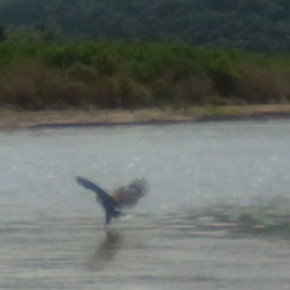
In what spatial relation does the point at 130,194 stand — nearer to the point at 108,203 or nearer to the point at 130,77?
the point at 108,203

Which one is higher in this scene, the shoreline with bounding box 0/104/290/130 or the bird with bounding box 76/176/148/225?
the bird with bounding box 76/176/148/225

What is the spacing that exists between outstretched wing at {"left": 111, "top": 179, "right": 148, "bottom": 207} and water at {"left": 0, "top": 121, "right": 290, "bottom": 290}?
226 millimetres

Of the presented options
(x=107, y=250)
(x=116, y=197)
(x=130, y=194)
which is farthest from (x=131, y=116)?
(x=107, y=250)

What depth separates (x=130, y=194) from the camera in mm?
15398

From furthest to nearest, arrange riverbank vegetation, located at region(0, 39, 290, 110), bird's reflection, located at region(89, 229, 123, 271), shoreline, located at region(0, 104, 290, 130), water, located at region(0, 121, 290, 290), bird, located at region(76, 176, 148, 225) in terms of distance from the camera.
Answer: riverbank vegetation, located at region(0, 39, 290, 110) → shoreline, located at region(0, 104, 290, 130) → bird, located at region(76, 176, 148, 225) → bird's reflection, located at region(89, 229, 123, 271) → water, located at region(0, 121, 290, 290)

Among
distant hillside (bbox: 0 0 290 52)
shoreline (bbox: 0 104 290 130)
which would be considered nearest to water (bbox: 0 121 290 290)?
shoreline (bbox: 0 104 290 130)

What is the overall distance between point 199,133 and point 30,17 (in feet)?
140

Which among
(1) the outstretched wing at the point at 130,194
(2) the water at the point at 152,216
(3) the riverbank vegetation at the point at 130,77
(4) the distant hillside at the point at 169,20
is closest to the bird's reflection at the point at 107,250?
(2) the water at the point at 152,216

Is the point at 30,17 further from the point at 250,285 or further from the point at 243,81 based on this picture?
the point at 250,285

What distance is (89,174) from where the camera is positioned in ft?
69.4

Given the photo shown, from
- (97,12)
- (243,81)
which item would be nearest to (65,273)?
(243,81)

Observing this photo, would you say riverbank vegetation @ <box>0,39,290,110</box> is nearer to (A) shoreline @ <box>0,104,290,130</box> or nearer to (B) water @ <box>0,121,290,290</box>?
(A) shoreline @ <box>0,104,290,130</box>

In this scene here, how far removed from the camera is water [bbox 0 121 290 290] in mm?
12031

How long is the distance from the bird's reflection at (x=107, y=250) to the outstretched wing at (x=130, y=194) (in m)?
0.40
